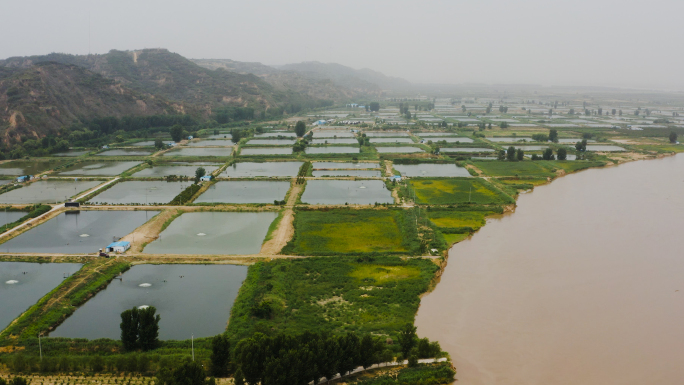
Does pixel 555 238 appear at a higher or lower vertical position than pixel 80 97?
lower

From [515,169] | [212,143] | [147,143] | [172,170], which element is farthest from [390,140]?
[147,143]

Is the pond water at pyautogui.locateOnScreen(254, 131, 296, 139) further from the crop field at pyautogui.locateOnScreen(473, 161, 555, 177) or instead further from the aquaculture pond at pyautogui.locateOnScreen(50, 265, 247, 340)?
the aquaculture pond at pyautogui.locateOnScreen(50, 265, 247, 340)

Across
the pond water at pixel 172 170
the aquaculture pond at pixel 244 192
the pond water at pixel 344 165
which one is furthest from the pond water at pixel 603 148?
the pond water at pixel 172 170

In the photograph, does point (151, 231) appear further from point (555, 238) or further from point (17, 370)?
point (555, 238)

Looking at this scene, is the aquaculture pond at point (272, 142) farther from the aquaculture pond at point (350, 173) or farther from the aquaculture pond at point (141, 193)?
the aquaculture pond at point (141, 193)

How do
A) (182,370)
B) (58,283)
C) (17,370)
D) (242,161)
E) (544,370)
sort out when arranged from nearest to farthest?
(182,370)
(17,370)
(544,370)
(58,283)
(242,161)

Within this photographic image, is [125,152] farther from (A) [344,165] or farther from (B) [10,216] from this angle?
(A) [344,165]

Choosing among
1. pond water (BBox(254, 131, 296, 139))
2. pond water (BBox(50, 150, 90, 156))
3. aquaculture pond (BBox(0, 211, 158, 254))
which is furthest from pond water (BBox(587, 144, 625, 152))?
pond water (BBox(50, 150, 90, 156))

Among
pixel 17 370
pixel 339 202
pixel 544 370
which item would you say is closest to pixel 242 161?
pixel 339 202
